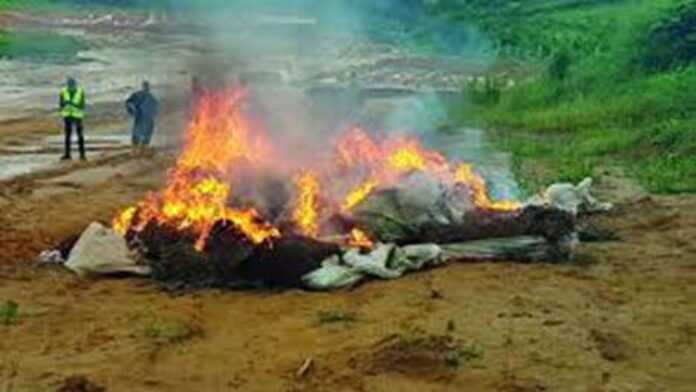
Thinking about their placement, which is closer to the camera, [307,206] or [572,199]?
[307,206]

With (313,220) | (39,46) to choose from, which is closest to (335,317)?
(313,220)

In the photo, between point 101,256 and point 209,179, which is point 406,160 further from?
point 101,256

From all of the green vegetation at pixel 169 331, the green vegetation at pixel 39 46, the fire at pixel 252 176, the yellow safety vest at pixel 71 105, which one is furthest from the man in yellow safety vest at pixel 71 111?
the green vegetation at pixel 39 46

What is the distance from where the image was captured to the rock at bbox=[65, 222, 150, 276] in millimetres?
12414

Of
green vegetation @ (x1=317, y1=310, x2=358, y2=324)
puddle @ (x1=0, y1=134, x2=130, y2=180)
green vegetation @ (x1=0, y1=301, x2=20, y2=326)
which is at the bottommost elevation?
puddle @ (x1=0, y1=134, x2=130, y2=180)

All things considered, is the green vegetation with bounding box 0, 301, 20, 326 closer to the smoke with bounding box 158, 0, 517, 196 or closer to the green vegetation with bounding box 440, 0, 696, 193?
the smoke with bounding box 158, 0, 517, 196

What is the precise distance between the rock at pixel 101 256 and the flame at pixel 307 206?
1791mm

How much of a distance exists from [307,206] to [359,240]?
0.91 m

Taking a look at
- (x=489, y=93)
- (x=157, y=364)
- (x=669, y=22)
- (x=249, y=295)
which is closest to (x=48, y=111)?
(x=489, y=93)

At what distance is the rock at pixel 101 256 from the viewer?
40.7ft

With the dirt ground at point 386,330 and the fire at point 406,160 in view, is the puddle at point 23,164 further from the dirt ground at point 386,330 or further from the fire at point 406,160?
the fire at point 406,160

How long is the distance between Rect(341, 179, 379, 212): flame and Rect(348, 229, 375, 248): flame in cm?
41

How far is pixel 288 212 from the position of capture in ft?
42.8

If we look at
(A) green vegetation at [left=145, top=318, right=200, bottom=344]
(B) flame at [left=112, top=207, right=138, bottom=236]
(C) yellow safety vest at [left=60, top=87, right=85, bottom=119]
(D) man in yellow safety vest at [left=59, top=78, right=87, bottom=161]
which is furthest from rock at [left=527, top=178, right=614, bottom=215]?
(C) yellow safety vest at [left=60, top=87, right=85, bottom=119]
